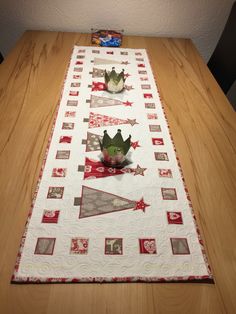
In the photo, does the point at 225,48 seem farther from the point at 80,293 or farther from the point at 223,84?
the point at 80,293

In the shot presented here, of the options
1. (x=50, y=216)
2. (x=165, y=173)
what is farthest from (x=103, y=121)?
(x=50, y=216)

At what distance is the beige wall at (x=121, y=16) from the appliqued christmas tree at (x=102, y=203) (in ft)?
4.94

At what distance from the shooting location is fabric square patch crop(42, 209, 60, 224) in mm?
809

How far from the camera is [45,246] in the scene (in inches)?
29.4

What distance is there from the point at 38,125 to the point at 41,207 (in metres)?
0.44

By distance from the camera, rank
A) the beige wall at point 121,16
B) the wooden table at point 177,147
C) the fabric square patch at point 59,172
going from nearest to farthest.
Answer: the wooden table at point 177,147 < the fabric square patch at point 59,172 < the beige wall at point 121,16

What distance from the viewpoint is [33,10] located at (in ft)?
6.33

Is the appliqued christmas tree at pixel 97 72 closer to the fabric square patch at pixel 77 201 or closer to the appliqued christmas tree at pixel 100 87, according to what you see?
the appliqued christmas tree at pixel 100 87

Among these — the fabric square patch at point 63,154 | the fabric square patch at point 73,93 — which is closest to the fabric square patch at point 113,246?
the fabric square patch at point 63,154

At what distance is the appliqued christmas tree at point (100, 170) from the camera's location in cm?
97

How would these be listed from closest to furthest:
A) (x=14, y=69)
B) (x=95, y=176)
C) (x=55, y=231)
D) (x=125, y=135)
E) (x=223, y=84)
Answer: (x=55, y=231)
(x=95, y=176)
(x=125, y=135)
(x=14, y=69)
(x=223, y=84)

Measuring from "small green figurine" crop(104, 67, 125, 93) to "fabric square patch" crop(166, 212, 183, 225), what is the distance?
2.48 ft

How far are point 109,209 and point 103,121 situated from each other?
1.56 ft

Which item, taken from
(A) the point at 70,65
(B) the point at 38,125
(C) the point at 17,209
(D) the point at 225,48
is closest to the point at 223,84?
(D) the point at 225,48
